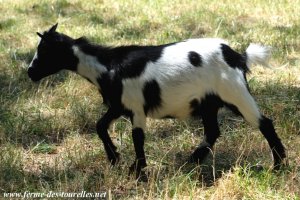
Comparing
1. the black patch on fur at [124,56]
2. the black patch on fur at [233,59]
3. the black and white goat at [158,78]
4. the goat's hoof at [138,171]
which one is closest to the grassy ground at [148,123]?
the goat's hoof at [138,171]

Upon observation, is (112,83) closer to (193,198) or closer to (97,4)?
(193,198)

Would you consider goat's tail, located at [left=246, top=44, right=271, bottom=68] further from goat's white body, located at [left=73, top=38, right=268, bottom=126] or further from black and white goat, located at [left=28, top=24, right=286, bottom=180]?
goat's white body, located at [left=73, top=38, right=268, bottom=126]

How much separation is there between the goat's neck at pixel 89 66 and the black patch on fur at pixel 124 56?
3 centimetres

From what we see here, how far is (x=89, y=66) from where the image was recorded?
4770 millimetres

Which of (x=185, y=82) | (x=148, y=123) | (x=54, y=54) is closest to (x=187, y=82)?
(x=185, y=82)

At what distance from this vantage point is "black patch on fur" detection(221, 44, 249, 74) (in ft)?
15.5

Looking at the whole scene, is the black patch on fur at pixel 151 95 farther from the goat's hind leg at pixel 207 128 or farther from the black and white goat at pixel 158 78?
the goat's hind leg at pixel 207 128

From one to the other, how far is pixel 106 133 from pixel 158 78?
722mm

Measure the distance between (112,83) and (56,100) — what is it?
2162mm

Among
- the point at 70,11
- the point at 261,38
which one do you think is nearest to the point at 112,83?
the point at 261,38

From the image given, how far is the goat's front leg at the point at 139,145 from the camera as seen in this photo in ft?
15.3

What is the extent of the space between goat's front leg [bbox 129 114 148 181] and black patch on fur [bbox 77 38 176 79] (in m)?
0.38

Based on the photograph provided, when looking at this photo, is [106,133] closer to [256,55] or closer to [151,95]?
[151,95]

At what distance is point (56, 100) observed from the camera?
6656 millimetres
